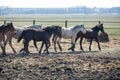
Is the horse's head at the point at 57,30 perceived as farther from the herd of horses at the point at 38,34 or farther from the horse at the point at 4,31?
the horse at the point at 4,31

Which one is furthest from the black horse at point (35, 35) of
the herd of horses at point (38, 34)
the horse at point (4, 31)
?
the horse at point (4, 31)

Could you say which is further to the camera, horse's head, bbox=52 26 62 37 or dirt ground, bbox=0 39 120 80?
horse's head, bbox=52 26 62 37

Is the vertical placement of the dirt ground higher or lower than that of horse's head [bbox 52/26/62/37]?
lower

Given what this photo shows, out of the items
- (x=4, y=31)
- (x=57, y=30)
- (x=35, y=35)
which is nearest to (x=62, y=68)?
(x=35, y=35)

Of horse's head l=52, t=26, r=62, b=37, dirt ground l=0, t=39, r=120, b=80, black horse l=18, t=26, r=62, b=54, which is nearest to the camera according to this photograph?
dirt ground l=0, t=39, r=120, b=80

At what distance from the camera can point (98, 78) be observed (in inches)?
361

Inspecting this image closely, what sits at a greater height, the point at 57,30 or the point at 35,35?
the point at 57,30

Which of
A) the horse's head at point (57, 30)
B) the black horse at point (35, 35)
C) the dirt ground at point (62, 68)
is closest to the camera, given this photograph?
the dirt ground at point (62, 68)

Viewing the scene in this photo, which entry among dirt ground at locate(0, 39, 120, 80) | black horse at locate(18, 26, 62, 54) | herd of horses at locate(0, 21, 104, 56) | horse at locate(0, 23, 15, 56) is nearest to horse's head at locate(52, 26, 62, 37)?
herd of horses at locate(0, 21, 104, 56)

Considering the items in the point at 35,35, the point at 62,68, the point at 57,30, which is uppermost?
the point at 57,30

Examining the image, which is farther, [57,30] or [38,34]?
[57,30]

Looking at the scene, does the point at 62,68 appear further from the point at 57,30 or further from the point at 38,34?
the point at 57,30

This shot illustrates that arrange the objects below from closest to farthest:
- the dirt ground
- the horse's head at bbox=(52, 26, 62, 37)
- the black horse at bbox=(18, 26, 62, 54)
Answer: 1. the dirt ground
2. the black horse at bbox=(18, 26, 62, 54)
3. the horse's head at bbox=(52, 26, 62, 37)

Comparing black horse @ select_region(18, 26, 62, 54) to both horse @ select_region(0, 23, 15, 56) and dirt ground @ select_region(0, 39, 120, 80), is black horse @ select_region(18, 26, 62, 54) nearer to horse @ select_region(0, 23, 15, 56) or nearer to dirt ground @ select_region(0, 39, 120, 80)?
horse @ select_region(0, 23, 15, 56)
